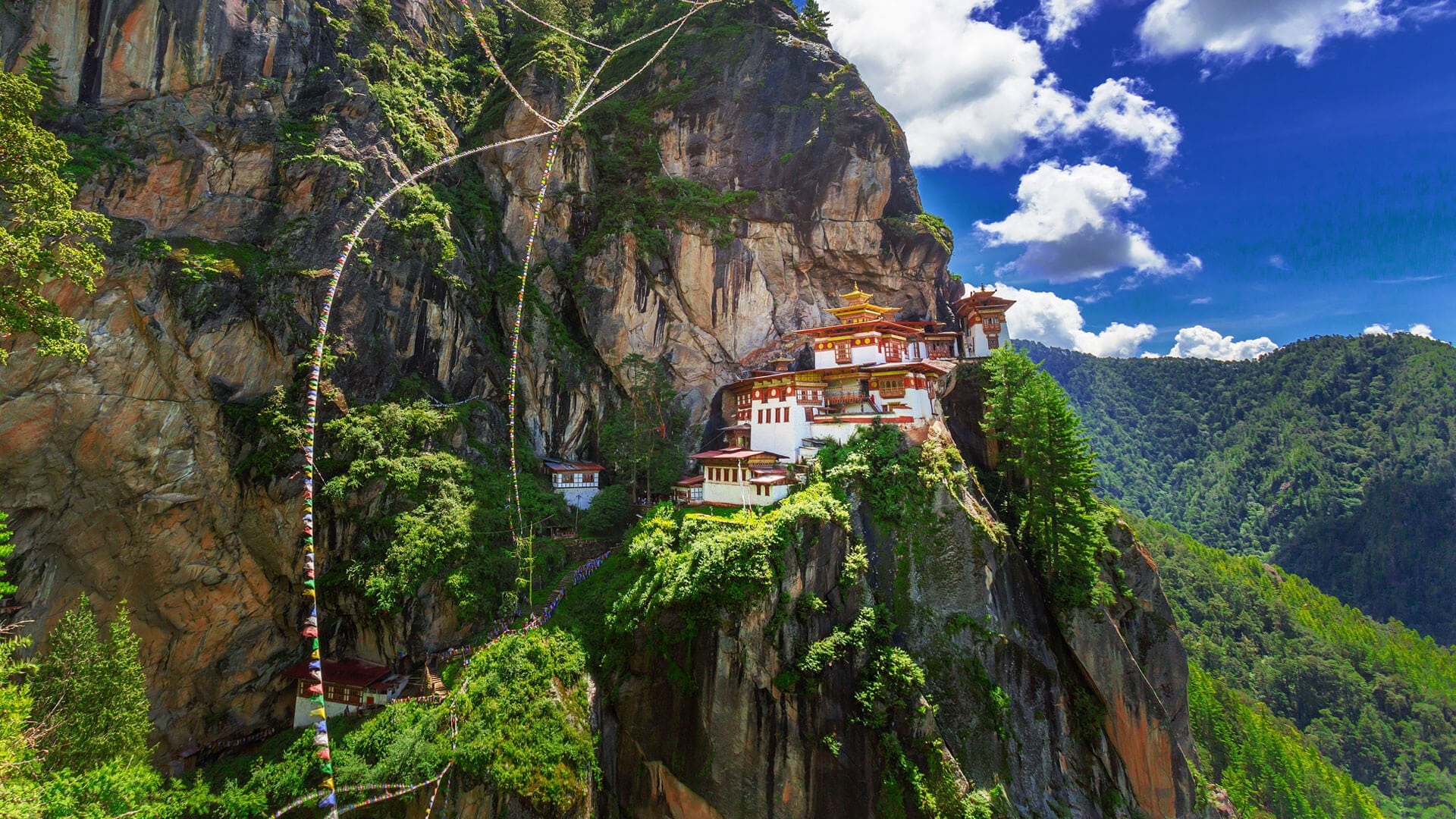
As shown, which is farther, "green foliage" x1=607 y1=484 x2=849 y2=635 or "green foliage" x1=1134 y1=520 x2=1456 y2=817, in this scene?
"green foliage" x1=1134 y1=520 x2=1456 y2=817

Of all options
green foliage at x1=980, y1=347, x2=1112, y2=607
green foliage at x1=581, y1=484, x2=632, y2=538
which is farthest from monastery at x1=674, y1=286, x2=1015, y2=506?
green foliage at x1=980, y1=347, x2=1112, y2=607

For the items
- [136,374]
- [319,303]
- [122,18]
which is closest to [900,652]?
[319,303]

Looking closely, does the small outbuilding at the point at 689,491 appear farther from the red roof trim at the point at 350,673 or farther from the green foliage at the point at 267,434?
the green foliage at the point at 267,434

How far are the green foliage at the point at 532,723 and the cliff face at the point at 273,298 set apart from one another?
3.89m

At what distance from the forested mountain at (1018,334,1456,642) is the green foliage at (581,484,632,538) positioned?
111 metres

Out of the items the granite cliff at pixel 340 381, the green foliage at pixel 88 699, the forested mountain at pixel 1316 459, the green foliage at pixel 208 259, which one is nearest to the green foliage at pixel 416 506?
the granite cliff at pixel 340 381

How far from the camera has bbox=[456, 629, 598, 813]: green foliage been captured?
16078mm

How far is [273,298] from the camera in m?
23.8

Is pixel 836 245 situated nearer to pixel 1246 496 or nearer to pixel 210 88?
pixel 210 88

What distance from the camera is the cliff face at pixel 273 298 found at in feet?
68.1

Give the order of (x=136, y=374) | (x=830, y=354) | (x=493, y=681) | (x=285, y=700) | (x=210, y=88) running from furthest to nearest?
(x=830, y=354), (x=210, y=88), (x=285, y=700), (x=136, y=374), (x=493, y=681)

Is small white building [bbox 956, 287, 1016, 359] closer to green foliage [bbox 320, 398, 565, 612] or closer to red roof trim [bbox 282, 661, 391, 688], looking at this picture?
green foliage [bbox 320, 398, 565, 612]

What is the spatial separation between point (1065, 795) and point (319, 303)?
3590 cm

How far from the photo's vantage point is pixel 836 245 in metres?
38.8
